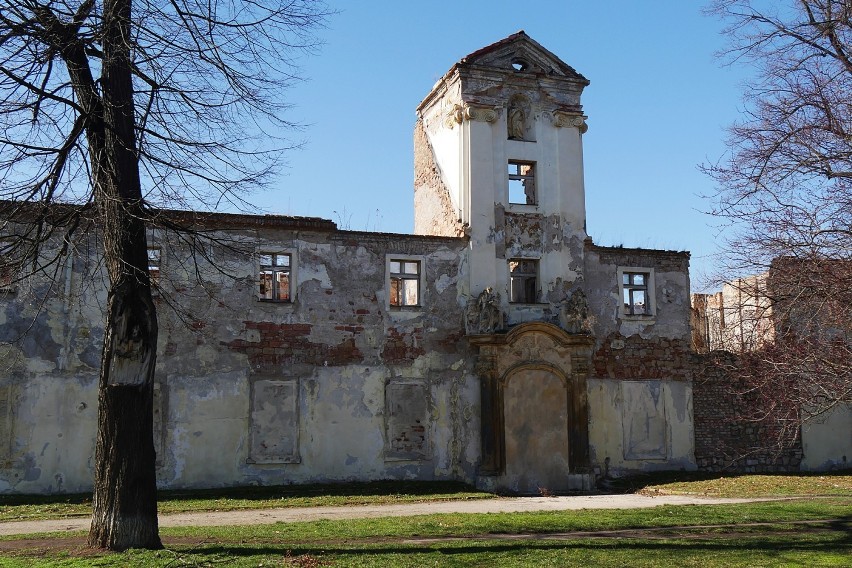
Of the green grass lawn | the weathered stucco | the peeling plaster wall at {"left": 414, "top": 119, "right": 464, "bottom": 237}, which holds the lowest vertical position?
the green grass lawn

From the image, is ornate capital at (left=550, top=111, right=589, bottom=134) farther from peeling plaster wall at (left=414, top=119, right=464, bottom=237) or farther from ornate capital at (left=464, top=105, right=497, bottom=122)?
peeling plaster wall at (left=414, top=119, right=464, bottom=237)

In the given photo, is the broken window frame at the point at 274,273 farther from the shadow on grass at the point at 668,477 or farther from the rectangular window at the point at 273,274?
the shadow on grass at the point at 668,477

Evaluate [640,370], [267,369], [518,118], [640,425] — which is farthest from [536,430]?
[518,118]

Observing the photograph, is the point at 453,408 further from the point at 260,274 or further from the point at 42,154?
the point at 42,154

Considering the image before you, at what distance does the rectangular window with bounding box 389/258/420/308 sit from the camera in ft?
77.2

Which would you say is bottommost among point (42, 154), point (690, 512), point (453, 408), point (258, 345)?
point (690, 512)

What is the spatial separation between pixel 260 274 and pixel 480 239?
19.8 ft

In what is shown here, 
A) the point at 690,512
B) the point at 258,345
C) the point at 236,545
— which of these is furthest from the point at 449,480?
the point at 236,545

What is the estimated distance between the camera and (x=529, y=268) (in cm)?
2495

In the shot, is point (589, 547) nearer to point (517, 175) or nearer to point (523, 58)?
point (517, 175)

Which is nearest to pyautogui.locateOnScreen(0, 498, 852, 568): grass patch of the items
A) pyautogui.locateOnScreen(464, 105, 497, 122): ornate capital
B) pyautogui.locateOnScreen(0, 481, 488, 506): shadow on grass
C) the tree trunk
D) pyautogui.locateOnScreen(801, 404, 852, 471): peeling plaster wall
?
the tree trunk

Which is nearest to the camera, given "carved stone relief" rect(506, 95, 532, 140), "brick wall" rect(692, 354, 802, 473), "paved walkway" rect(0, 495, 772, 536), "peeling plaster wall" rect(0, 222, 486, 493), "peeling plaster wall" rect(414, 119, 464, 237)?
"paved walkway" rect(0, 495, 772, 536)

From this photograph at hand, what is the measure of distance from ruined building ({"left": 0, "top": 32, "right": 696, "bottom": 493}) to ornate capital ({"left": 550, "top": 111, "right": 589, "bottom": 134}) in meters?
0.06

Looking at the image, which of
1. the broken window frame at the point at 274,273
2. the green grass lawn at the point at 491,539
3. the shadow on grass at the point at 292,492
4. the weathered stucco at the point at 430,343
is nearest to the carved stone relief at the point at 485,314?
the weathered stucco at the point at 430,343
